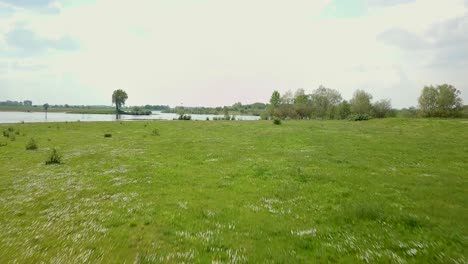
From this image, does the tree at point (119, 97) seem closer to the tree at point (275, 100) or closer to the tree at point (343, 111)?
the tree at point (275, 100)

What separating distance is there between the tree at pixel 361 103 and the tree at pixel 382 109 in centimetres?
281

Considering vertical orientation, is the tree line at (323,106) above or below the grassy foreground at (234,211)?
Result: above

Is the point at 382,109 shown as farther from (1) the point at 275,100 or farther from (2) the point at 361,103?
(1) the point at 275,100

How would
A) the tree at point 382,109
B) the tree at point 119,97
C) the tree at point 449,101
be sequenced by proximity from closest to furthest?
1. the tree at point 449,101
2. the tree at point 382,109
3. the tree at point 119,97

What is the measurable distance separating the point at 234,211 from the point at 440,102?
12009 centimetres

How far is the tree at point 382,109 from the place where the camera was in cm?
13250

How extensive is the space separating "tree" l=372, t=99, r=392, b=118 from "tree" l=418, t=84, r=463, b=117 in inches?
883

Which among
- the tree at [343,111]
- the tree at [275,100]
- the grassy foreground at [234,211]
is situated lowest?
the grassy foreground at [234,211]

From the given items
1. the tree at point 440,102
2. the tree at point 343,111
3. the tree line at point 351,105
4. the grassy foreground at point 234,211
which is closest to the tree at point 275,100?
the tree line at point 351,105

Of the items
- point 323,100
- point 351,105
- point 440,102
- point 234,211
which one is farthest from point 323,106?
point 234,211

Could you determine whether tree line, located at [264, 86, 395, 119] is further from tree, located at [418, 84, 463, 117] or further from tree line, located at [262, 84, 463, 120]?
tree, located at [418, 84, 463, 117]

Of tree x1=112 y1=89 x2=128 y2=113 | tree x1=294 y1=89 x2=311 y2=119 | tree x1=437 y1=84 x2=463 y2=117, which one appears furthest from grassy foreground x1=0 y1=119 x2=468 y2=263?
tree x1=112 y1=89 x2=128 y2=113

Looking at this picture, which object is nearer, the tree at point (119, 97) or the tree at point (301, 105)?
the tree at point (301, 105)

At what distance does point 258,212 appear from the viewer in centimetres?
1361
